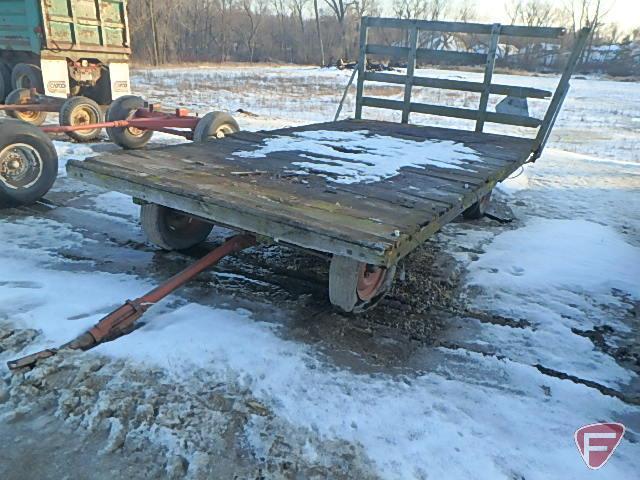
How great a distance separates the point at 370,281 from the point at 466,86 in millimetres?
4430

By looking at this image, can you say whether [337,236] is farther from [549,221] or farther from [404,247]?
[549,221]

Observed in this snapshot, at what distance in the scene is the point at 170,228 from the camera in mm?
3971

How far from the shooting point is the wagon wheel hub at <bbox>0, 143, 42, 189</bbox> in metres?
4.69

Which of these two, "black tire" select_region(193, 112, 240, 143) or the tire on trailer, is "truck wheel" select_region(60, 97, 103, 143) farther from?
the tire on trailer

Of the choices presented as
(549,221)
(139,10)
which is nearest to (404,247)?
(549,221)

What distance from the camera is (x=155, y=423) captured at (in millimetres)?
2246

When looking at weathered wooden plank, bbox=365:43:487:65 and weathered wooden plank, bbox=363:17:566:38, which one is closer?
weathered wooden plank, bbox=363:17:566:38

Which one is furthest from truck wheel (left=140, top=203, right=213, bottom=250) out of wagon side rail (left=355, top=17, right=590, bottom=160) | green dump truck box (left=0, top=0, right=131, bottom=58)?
green dump truck box (left=0, top=0, right=131, bottom=58)

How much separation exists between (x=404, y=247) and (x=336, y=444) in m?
0.97

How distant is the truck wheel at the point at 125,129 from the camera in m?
7.77

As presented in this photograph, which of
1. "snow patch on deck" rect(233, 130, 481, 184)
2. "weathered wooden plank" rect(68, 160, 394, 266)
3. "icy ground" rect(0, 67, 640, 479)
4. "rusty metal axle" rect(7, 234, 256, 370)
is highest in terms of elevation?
"snow patch on deck" rect(233, 130, 481, 184)

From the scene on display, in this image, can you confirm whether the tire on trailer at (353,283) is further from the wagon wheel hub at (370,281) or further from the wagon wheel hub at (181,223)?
the wagon wheel hub at (181,223)

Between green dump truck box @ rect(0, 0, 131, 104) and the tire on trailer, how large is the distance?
357 inches

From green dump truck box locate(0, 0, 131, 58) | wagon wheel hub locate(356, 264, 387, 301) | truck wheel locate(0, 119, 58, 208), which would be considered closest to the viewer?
wagon wheel hub locate(356, 264, 387, 301)
